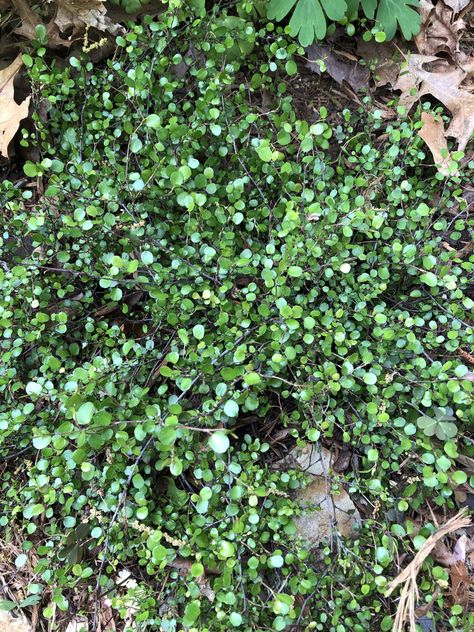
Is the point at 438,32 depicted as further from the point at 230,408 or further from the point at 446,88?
the point at 230,408

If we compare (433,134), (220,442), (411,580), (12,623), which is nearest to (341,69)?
(433,134)

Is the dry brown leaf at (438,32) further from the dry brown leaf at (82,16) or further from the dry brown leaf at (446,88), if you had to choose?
the dry brown leaf at (82,16)

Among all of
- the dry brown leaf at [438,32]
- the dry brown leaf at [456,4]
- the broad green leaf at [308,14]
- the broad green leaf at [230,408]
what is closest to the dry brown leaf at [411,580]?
the broad green leaf at [230,408]

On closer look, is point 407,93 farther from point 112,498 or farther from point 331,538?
point 112,498

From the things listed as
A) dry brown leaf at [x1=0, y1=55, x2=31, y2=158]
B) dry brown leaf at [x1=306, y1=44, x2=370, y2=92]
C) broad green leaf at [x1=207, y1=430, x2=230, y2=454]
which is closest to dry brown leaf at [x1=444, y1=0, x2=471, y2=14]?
dry brown leaf at [x1=306, y1=44, x2=370, y2=92]

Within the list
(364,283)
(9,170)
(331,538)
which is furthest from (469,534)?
(9,170)

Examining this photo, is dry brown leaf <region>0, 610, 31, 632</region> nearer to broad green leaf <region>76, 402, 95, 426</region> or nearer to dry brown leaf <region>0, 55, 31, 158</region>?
broad green leaf <region>76, 402, 95, 426</region>

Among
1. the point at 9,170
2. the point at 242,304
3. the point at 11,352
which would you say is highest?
the point at 9,170

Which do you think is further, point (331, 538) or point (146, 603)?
point (331, 538)
